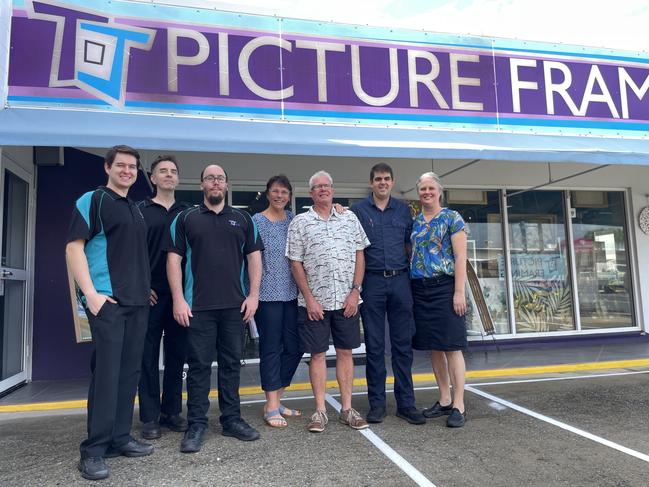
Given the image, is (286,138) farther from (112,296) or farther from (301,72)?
(112,296)

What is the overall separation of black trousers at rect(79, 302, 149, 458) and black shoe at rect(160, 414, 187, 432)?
648mm

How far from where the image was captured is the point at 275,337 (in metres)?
3.80

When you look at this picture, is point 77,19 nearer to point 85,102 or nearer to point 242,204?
point 85,102

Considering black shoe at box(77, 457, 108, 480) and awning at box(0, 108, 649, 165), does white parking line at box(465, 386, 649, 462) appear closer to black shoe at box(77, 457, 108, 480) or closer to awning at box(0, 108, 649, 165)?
awning at box(0, 108, 649, 165)

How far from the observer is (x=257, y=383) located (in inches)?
217

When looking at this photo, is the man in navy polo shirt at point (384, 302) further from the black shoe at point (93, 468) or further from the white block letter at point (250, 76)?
the white block letter at point (250, 76)

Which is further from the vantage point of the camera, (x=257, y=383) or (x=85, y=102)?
(x=257, y=383)

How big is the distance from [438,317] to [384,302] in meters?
0.45

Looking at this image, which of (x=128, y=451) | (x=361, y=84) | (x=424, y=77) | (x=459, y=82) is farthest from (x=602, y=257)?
(x=128, y=451)

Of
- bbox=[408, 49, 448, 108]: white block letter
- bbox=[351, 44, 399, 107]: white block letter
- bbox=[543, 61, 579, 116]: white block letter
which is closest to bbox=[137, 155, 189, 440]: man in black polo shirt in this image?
bbox=[351, 44, 399, 107]: white block letter

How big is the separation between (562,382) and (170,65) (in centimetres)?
550

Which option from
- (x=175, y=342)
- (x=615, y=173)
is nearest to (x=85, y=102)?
(x=175, y=342)

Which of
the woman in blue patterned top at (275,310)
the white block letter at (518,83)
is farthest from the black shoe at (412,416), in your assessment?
the white block letter at (518,83)

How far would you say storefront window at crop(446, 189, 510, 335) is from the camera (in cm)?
766
